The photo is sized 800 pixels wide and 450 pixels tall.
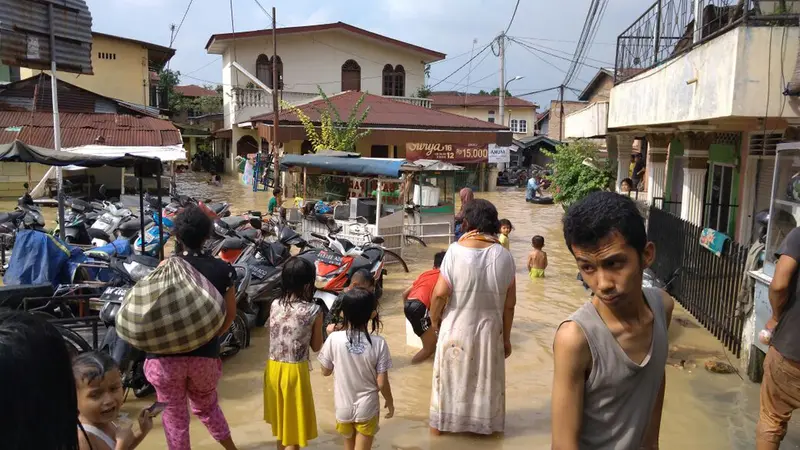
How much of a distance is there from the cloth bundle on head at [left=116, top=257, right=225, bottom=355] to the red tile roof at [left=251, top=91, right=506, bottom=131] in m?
19.5

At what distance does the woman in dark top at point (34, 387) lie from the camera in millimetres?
1260

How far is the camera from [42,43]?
736 cm

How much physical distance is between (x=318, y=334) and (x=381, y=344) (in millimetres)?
480

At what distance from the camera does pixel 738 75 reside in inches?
240

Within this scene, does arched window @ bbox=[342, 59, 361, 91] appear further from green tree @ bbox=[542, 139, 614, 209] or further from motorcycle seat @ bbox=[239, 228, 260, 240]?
motorcycle seat @ bbox=[239, 228, 260, 240]

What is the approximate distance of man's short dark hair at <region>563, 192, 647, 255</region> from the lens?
1825 mm

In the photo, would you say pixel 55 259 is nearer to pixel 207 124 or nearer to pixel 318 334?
pixel 318 334

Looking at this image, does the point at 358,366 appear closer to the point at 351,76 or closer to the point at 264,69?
the point at 264,69

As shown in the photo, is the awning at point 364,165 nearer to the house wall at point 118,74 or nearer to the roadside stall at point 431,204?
the roadside stall at point 431,204

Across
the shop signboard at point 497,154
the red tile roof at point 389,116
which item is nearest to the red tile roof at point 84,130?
the red tile roof at point 389,116

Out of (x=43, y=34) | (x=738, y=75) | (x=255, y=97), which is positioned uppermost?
(x=255, y=97)

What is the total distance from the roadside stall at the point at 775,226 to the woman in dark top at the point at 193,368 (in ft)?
14.9

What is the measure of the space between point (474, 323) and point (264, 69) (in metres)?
28.1

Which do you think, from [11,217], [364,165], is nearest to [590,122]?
[364,165]
